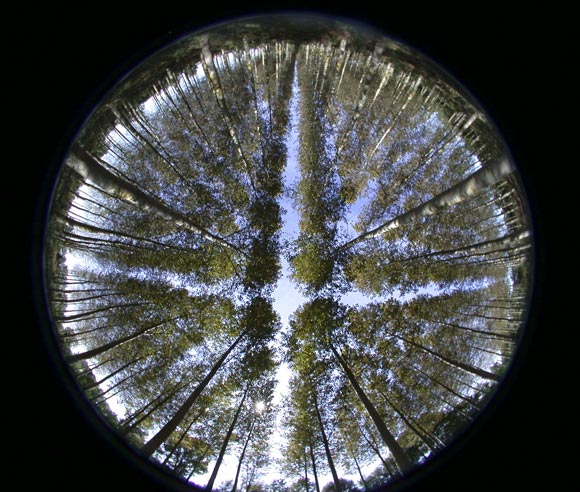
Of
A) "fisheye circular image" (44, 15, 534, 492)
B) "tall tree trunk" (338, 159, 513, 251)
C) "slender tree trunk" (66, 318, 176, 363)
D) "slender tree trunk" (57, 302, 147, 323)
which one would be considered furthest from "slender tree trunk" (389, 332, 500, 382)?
"slender tree trunk" (57, 302, 147, 323)

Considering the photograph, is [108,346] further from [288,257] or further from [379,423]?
[379,423]

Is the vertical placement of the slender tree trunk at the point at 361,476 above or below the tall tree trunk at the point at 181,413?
below

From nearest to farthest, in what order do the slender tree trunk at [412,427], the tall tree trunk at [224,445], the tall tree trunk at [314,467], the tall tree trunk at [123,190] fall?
the tall tree trunk at [123,190] → the slender tree trunk at [412,427] → the tall tree trunk at [224,445] → the tall tree trunk at [314,467]

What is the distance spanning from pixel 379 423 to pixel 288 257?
5.65 ft

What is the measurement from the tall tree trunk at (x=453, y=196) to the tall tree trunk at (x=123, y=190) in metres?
1.38

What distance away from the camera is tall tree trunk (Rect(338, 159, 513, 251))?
7.95 ft

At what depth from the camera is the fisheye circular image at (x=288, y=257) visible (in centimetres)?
246

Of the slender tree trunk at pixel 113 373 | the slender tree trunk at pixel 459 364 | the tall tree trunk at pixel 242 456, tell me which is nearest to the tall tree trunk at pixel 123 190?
the slender tree trunk at pixel 113 373

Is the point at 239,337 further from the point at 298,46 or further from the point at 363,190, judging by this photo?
the point at 298,46

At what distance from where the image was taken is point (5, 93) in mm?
2109

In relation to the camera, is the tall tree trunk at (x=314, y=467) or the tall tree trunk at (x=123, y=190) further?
the tall tree trunk at (x=314, y=467)

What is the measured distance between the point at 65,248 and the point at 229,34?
1.97m

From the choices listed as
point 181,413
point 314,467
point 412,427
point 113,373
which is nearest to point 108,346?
point 113,373

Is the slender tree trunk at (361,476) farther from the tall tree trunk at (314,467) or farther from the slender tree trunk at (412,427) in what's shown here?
the slender tree trunk at (412,427)
